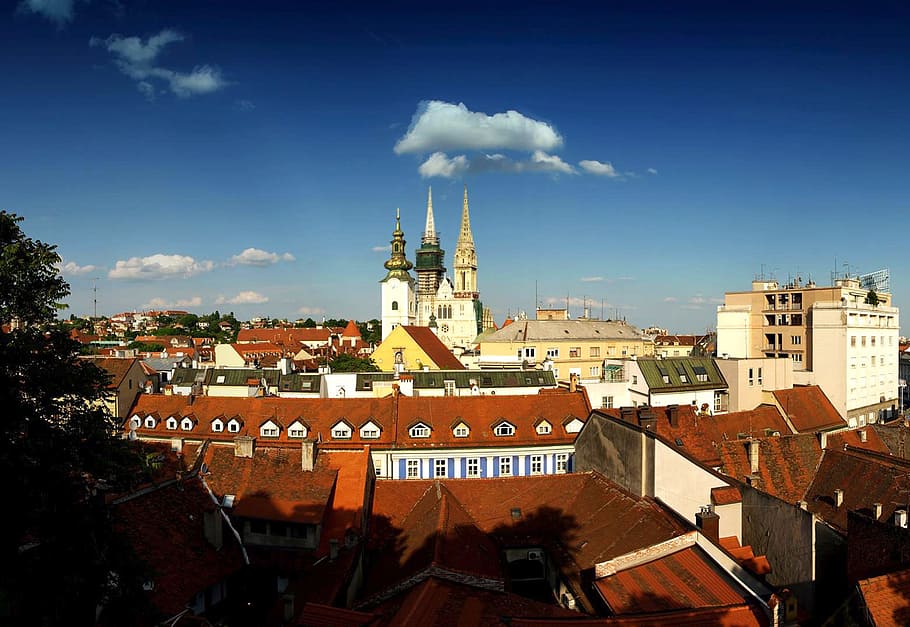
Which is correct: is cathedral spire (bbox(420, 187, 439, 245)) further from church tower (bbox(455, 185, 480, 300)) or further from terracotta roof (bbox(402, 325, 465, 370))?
terracotta roof (bbox(402, 325, 465, 370))

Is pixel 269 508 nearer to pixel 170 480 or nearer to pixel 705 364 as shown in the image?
pixel 170 480

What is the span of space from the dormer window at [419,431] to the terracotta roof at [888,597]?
92.4 feet

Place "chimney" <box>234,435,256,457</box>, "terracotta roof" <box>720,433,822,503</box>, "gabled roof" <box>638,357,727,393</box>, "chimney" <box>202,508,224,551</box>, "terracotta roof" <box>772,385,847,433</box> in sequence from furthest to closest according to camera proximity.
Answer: "gabled roof" <box>638,357,727,393</box>
"terracotta roof" <box>772,385,847,433</box>
"chimney" <box>234,435,256,457</box>
"terracotta roof" <box>720,433,822,503</box>
"chimney" <box>202,508,224,551</box>

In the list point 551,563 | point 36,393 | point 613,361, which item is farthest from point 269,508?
point 613,361

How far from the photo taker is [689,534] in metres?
19.6

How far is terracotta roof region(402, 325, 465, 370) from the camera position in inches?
2755

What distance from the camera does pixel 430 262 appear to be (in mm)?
161875

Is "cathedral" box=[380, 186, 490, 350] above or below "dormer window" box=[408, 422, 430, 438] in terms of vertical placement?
above

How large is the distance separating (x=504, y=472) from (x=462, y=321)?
100171mm

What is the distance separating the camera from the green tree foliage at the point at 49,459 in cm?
1315

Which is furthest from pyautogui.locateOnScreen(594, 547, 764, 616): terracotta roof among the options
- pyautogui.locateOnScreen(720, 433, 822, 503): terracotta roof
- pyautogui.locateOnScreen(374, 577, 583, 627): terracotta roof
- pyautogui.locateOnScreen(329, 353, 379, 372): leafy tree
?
pyautogui.locateOnScreen(329, 353, 379, 372): leafy tree

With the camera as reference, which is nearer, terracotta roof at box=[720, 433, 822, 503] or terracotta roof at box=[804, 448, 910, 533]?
terracotta roof at box=[804, 448, 910, 533]

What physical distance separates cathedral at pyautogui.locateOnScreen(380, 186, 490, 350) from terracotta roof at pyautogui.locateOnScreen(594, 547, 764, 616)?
83.9 m

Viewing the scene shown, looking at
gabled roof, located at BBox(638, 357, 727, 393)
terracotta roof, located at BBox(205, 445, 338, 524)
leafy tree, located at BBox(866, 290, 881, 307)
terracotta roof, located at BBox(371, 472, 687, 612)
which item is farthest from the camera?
leafy tree, located at BBox(866, 290, 881, 307)
